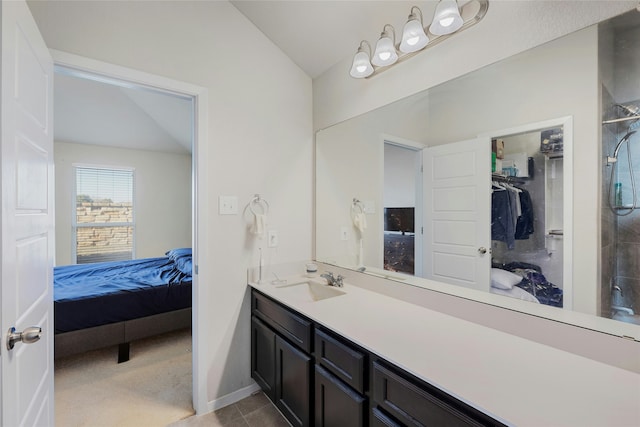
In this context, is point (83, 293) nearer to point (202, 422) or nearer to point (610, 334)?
point (202, 422)

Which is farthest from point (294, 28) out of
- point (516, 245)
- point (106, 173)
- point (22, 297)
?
point (106, 173)

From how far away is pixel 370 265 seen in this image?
1.93m

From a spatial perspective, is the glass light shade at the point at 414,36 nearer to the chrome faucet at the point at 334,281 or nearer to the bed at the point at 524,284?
the bed at the point at 524,284

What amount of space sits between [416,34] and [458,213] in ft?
2.95

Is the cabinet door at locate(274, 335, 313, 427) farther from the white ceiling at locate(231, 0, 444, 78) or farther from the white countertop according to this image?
the white ceiling at locate(231, 0, 444, 78)

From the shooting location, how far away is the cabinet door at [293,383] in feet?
4.59

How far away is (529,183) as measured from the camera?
4.00ft

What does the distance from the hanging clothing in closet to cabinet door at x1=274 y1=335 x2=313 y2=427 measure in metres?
1.09

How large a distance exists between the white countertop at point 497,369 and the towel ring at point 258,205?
848 mm

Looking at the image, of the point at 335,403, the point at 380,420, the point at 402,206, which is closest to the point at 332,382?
the point at 335,403

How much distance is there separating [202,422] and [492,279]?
1.85 m

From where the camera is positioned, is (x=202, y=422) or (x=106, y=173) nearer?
(x=202, y=422)

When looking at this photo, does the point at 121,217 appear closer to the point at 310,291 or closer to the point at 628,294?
the point at 310,291

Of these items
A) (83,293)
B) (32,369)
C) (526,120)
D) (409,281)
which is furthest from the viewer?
(83,293)
